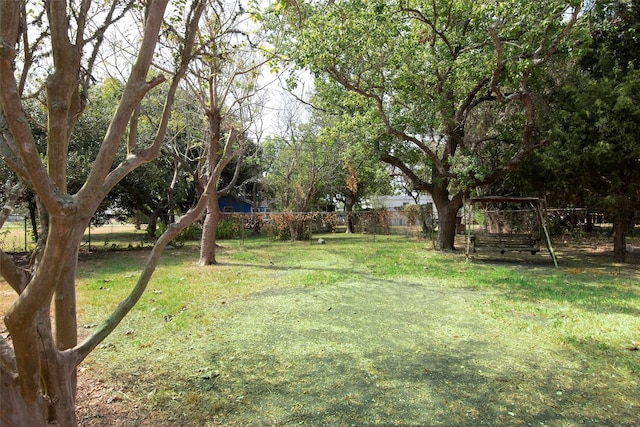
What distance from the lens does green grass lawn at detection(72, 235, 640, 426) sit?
127 inches

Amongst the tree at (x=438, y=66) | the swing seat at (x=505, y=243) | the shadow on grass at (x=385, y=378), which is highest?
the tree at (x=438, y=66)

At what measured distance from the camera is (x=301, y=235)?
825 inches

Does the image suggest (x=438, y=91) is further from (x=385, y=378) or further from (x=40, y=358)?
(x=40, y=358)

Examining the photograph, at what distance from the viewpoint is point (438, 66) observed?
11656 mm

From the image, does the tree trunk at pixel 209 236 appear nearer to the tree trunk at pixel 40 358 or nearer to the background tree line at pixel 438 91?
the background tree line at pixel 438 91

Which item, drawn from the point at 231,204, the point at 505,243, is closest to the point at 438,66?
the point at 505,243

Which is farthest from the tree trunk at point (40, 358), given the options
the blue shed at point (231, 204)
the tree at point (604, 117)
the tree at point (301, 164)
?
the blue shed at point (231, 204)

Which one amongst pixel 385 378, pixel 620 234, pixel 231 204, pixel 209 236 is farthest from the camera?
pixel 231 204

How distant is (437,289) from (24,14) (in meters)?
7.71

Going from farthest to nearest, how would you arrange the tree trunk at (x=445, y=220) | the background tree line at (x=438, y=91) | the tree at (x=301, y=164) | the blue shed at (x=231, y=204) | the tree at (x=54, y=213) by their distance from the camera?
the blue shed at (x=231, y=204) < the tree at (x=301, y=164) < the tree trunk at (x=445, y=220) < the background tree line at (x=438, y=91) < the tree at (x=54, y=213)

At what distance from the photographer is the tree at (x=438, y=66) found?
395 inches

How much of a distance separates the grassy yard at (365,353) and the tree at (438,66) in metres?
5.73

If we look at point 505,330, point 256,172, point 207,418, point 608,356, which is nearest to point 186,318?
point 207,418

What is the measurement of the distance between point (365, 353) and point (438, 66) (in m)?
9.82
